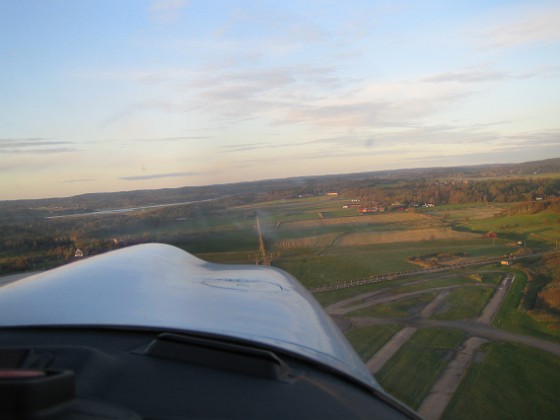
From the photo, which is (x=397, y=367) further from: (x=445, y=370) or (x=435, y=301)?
(x=435, y=301)

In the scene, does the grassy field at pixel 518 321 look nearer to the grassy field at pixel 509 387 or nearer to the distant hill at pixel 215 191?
the grassy field at pixel 509 387

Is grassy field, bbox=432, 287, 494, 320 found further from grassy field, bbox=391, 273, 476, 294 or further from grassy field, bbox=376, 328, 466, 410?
grassy field, bbox=376, 328, 466, 410

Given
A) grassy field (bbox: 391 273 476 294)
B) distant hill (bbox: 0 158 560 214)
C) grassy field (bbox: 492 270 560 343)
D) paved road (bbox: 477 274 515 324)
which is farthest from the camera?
distant hill (bbox: 0 158 560 214)

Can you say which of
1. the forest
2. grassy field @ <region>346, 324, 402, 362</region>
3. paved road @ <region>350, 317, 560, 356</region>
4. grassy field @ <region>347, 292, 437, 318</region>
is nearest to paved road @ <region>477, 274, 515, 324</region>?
paved road @ <region>350, 317, 560, 356</region>

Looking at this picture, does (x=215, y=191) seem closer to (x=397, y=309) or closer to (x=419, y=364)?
(x=397, y=309)

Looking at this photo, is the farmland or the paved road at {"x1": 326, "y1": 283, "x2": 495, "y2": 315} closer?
the farmland

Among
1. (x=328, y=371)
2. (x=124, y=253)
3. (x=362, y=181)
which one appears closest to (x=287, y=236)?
(x=362, y=181)

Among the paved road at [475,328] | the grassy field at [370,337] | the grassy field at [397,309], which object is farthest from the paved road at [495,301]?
the grassy field at [370,337]

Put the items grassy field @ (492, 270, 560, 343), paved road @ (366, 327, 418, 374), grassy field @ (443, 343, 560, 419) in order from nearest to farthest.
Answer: grassy field @ (443, 343, 560, 419) → paved road @ (366, 327, 418, 374) → grassy field @ (492, 270, 560, 343)
